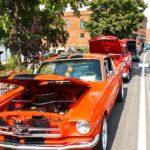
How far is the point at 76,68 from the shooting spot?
25.5 ft

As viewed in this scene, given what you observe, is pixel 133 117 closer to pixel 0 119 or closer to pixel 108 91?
pixel 108 91

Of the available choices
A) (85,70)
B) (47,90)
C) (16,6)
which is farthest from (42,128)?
(16,6)

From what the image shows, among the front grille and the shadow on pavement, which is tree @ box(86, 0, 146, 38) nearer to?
the shadow on pavement

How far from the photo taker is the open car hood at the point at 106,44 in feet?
A: 50.5

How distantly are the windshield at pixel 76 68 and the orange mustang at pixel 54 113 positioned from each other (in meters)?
0.09

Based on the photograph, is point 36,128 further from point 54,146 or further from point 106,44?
point 106,44

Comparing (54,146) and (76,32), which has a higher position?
(76,32)

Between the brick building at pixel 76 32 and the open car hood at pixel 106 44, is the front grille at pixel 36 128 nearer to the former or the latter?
the open car hood at pixel 106 44

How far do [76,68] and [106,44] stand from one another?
805 centimetres

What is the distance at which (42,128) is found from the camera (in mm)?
4879

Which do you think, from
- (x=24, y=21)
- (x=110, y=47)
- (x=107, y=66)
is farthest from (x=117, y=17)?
(x=107, y=66)

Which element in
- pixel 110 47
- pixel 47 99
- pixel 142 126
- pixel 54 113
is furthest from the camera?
pixel 110 47

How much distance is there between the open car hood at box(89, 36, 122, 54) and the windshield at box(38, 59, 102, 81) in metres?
7.51

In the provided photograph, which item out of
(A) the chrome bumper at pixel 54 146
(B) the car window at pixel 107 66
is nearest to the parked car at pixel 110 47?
(B) the car window at pixel 107 66
